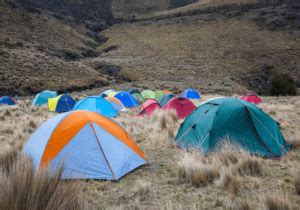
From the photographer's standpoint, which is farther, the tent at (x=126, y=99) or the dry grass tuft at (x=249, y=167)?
the tent at (x=126, y=99)

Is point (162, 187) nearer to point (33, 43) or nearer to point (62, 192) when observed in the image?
point (62, 192)

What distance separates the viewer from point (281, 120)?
11.3 metres

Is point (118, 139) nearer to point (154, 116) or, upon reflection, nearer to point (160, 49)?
point (154, 116)

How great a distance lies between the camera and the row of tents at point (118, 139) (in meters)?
5.25

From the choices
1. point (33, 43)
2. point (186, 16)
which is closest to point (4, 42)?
point (33, 43)

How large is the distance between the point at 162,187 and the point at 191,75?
37.5 metres

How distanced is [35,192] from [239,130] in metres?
4.94

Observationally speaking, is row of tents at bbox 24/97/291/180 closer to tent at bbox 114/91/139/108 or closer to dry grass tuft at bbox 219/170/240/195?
dry grass tuft at bbox 219/170/240/195

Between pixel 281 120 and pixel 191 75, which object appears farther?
pixel 191 75

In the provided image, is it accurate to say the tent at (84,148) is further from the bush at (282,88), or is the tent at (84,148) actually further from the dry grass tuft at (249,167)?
the bush at (282,88)

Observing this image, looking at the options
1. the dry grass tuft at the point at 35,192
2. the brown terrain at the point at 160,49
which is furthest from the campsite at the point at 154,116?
the brown terrain at the point at 160,49

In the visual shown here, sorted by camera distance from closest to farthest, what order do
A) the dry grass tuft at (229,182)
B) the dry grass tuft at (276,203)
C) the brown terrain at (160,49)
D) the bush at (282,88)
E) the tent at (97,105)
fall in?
1. the dry grass tuft at (276,203)
2. the dry grass tuft at (229,182)
3. the tent at (97,105)
4. the bush at (282,88)
5. the brown terrain at (160,49)

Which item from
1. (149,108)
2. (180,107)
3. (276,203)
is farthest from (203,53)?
(276,203)

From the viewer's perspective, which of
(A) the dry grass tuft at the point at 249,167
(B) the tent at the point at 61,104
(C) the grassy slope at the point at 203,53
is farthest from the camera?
(C) the grassy slope at the point at 203,53
